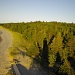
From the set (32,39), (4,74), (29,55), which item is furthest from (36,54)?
(32,39)

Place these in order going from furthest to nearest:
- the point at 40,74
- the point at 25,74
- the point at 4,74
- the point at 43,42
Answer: the point at 43,42
the point at 40,74
the point at 25,74
the point at 4,74

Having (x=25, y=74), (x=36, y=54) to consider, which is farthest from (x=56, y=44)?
(x=25, y=74)

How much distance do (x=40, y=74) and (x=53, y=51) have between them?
1719 centimetres

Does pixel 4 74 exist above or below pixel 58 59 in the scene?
above

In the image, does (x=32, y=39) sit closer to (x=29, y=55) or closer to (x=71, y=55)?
(x=71, y=55)

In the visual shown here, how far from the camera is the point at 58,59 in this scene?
47.1 m

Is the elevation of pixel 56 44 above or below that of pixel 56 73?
above

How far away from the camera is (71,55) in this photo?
49.8 m

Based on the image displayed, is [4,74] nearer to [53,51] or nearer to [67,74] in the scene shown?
[67,74]

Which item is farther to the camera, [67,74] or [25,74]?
[67,74]

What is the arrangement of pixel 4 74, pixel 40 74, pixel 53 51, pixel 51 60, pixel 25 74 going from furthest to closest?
pixel 53 51
pixel 51 60
pixel 40 74
pixel 25 74
pixel 4 74

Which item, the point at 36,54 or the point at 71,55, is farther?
the point at 71,55

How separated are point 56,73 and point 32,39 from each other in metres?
43.5

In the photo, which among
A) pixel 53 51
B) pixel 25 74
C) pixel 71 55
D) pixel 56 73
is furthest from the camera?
pixel 71 55
